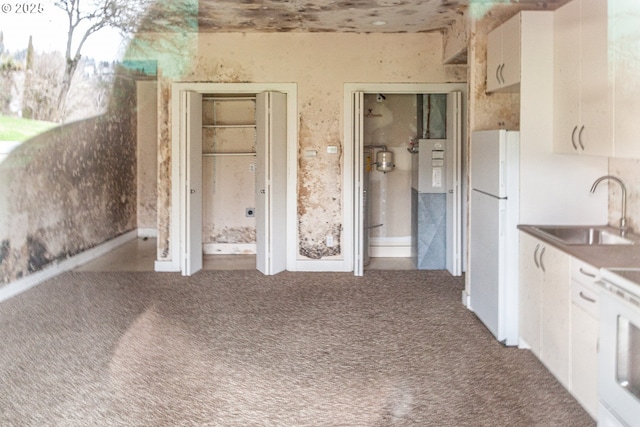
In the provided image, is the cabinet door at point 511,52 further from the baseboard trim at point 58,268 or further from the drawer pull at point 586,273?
the baseboard trim at point 58,268

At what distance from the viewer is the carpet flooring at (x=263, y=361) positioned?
2.84m

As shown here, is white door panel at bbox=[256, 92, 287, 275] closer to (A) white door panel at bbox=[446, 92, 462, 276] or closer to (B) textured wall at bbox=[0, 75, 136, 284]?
(A) white door panel at bbox=[446, 92, 462, 276]

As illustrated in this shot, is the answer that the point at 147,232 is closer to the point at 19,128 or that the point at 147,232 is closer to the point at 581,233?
the point at 19,128

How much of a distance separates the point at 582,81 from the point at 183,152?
13.1 feet

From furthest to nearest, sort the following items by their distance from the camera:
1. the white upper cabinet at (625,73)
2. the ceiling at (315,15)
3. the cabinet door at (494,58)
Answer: the ceiling at (315,15) → the cabinet door at (494,58) → the white upper cabinet at (625,73)

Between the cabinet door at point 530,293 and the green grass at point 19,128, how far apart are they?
396 cm

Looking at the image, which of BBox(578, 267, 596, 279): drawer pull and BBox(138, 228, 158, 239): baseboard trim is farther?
BBox(138, 228, 158, 239): baseboard trim

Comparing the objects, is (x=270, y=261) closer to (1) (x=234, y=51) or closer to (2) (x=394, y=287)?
(2) (x=394, y=287)

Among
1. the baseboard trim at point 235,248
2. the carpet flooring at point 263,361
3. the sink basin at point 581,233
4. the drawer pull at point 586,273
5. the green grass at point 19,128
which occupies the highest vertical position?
the green grass at point 19,128

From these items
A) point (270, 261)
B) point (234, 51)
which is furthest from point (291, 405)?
point (234, 51)

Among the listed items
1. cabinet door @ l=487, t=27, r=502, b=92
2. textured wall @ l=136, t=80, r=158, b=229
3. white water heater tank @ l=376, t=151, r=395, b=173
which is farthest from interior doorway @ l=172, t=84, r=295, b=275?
cabinet door @ l=487, t=27, r=502, b=92

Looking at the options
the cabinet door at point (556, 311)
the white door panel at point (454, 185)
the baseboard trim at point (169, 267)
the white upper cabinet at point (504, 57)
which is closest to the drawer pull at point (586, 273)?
the cabinet door at point (556, 311)

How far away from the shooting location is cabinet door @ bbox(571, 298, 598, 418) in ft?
8.45

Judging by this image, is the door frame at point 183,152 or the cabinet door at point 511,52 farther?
the door frame at point 183,152
